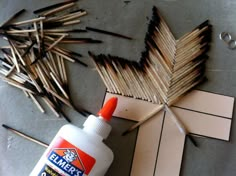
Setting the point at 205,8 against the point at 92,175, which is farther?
the point at 205,8

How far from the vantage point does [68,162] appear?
2.07 feet

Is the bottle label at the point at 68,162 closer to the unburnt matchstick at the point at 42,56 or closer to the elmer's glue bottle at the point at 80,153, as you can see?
the elmer's glue bottle at the point at 80,153

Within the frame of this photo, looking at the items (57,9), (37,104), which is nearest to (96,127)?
(37,104)

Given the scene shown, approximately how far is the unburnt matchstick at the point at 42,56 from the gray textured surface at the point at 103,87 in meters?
0.02

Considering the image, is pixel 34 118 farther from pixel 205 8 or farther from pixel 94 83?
pixel 205 8

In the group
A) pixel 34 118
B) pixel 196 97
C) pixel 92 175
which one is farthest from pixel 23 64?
pixel 196 97

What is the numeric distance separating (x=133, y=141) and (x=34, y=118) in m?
0.23

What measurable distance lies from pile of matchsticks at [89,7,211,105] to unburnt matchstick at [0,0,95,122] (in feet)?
0.27

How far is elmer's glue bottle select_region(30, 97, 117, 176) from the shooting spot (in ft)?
2.07

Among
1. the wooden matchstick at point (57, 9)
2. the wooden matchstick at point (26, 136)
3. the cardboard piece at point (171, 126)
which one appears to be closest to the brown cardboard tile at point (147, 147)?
the cardboard piece at point (171, 126)

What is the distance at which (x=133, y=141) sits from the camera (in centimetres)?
73

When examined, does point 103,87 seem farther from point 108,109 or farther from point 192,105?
point 192,105

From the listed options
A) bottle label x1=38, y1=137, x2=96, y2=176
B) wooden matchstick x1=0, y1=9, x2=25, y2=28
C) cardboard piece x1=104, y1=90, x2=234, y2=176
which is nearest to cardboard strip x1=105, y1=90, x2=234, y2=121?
cardboard piece x1=104, y1=90, x2=234, y2=176

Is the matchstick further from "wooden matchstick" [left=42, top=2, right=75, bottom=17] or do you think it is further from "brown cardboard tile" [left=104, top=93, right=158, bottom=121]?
"wooden matchstick" [left=42, top=2, right=75, bottom=17]
